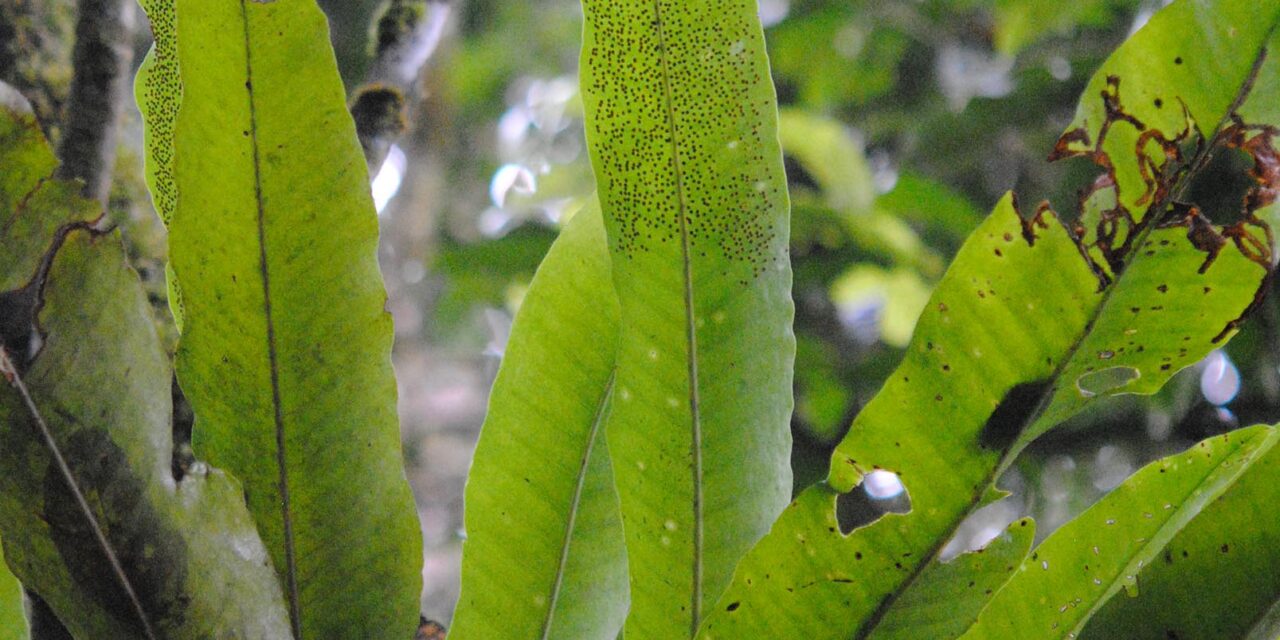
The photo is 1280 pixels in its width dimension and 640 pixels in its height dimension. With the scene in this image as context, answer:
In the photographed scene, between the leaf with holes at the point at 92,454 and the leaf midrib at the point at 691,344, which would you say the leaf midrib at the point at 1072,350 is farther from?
the leaf with holes at the point at 92,454

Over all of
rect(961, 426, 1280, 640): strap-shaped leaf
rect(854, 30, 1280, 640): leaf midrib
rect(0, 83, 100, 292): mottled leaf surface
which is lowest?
rect(961, 426, 1280, 640): strap-shaped leaf

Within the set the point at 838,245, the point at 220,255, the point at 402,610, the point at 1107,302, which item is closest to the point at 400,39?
the point at 220,255

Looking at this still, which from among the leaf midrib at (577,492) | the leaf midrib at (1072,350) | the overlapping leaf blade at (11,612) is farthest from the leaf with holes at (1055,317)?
the overlapping leaf blade at (11,612)

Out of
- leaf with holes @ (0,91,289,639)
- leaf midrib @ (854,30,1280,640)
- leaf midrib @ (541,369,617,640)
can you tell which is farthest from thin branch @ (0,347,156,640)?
leaf midrib @ (854,30,1280,640)

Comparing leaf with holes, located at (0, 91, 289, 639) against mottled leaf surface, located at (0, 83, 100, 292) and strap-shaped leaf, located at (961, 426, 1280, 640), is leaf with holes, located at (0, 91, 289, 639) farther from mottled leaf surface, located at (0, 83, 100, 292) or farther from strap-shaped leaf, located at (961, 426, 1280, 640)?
strap-shaped leaf, located at (961, 426, 1280, 640)

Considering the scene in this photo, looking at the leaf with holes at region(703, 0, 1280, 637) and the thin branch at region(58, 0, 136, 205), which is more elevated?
the thin branch at region(58, 0, 136, 205)

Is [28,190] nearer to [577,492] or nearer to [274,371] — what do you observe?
[274,371]

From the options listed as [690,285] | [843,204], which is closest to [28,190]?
[690,285]
